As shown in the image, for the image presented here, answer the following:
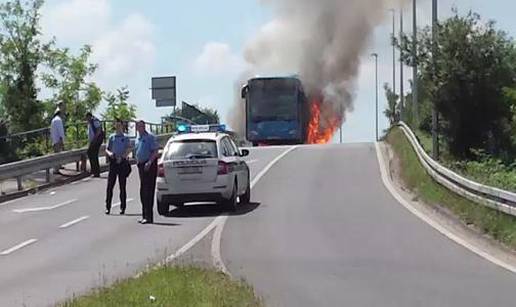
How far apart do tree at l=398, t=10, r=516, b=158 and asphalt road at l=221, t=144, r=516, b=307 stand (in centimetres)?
804

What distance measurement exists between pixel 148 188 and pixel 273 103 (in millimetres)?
35393

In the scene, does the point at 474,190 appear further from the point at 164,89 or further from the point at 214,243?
the point at 164,89

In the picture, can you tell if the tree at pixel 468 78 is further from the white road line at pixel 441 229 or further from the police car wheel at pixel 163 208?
the police car wheel at pixel 163 208

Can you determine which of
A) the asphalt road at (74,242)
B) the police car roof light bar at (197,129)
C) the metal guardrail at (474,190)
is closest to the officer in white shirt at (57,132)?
the police car roof light bar at (197,129)

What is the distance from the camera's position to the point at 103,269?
618 inches

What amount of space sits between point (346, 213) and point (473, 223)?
11.8 ft

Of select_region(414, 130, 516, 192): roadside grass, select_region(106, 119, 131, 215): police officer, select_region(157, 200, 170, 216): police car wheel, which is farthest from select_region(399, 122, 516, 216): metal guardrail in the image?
select_region(106, 119, 131, 215): police officer

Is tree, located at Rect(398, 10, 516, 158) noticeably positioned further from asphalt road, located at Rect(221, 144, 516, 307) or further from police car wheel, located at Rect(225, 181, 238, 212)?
police car wheel, located at Rect(225, 181, 238, 212)

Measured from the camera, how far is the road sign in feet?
164

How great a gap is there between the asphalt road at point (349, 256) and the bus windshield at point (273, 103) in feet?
91.9

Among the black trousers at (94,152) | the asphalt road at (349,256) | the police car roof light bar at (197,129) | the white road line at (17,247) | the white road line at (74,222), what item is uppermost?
the police car roof light bar at (197,129)

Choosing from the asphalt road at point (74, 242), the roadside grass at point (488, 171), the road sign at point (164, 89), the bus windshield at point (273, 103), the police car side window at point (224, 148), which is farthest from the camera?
the bus windshield at point (273, 103)

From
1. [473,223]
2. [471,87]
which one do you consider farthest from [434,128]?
[473,223]

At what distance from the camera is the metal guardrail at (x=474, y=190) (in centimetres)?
1838
